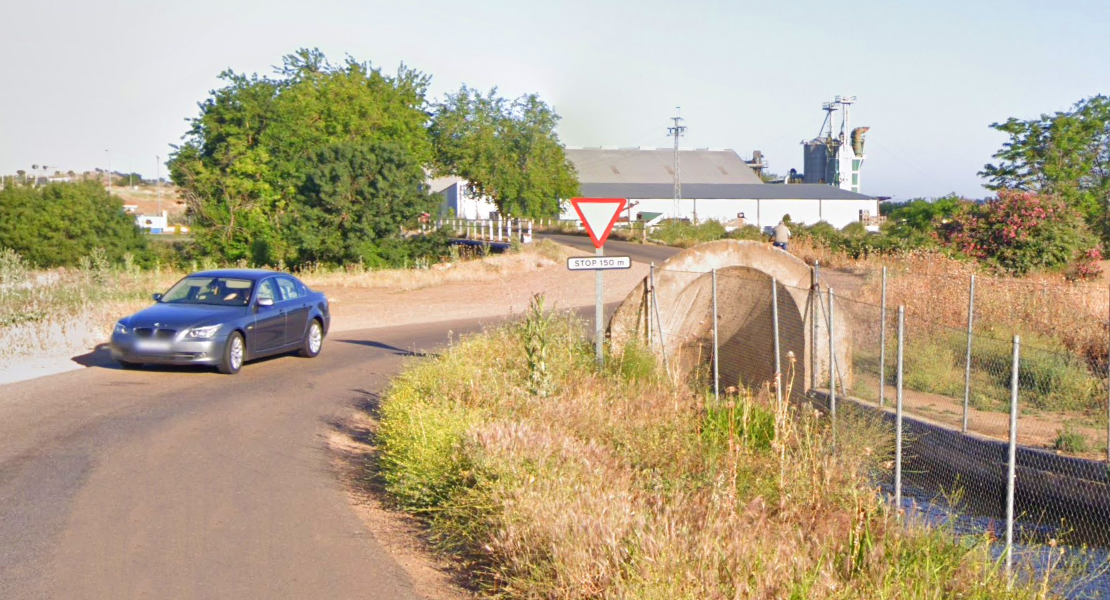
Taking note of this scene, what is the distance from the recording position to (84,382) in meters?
13.6

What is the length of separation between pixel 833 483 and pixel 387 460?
380cm

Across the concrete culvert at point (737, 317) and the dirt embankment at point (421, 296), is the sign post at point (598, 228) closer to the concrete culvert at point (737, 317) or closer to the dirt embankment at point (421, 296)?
the concrete culvert at point (737, 317)

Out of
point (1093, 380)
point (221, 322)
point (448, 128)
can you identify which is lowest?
point (1093, 380)

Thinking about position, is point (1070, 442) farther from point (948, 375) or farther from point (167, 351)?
point (167, 351)

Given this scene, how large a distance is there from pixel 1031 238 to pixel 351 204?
86.9 feet

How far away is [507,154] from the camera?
184 ft

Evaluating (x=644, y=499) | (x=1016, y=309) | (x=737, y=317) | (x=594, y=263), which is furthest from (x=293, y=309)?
(x=1016, y=309)

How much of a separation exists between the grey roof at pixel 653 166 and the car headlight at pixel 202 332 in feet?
247

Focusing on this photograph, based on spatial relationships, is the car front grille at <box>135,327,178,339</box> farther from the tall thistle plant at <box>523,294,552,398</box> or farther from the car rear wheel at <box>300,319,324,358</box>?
the tall thistle plant at <box>523,294,552,398</box>

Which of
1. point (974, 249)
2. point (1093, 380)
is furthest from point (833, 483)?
point (974, 249)

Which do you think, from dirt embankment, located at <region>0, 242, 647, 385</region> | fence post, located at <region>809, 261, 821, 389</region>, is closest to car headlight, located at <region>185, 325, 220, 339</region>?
dirt embankment, located at <region>0, 242, 647, 385</region>

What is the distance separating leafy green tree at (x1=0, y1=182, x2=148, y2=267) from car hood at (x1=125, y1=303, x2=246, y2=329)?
3806 centimetres

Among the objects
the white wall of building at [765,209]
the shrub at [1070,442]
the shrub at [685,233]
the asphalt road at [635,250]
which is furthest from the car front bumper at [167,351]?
the white wall of building at [765,209]

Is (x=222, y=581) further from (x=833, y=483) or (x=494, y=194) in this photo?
(x=494, y=194)
